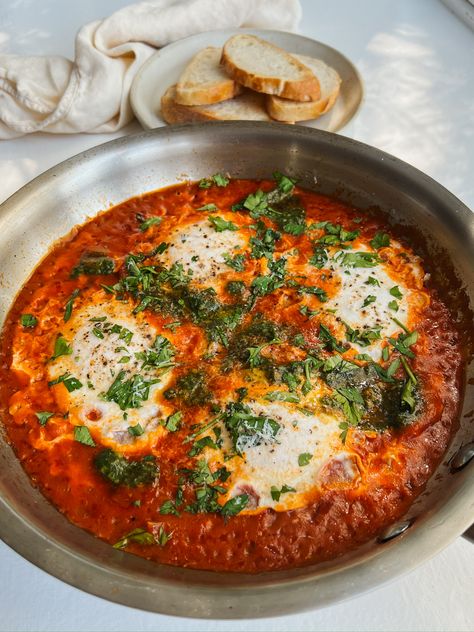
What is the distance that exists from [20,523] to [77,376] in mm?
726

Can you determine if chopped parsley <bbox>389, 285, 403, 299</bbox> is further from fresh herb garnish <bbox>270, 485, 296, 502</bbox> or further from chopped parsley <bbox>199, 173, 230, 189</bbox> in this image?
chopped parsley <bbox>199, 173, 230, 189</bbox>

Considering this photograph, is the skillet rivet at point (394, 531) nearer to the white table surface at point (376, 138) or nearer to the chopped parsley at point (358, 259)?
the white table surface at point (376, 138)

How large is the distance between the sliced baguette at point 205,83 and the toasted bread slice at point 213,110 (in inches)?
1.8

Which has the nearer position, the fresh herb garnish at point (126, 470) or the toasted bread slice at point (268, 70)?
the fresh herb garnish at point (126, 470)

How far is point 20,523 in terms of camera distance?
215 cm

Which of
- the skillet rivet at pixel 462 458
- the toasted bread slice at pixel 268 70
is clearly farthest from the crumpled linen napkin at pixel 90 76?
the skillet rivet at pixel 462 458

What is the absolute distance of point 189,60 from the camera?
4.38 meters

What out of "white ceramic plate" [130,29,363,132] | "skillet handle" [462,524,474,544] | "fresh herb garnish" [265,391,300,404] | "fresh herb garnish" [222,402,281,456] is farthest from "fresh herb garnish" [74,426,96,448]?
"white ceramic plate" [130,29,363,132]

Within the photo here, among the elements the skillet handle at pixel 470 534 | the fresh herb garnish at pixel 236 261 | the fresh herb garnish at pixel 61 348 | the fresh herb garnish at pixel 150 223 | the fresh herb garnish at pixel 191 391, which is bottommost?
the fresh herb garnish at pixel 61 348

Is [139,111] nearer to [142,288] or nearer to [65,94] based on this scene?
[65,94]

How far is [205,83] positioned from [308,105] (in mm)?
674

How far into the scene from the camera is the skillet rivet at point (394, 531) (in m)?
2.13

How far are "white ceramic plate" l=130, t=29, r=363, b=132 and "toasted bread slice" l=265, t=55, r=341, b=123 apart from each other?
100mm

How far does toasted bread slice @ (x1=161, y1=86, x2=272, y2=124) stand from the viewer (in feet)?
12.7
